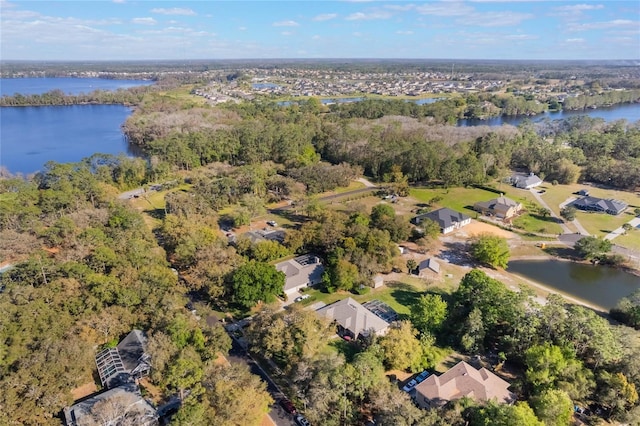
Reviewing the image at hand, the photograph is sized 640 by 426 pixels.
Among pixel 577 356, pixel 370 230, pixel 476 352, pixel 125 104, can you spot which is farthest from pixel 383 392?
pixel 125 104

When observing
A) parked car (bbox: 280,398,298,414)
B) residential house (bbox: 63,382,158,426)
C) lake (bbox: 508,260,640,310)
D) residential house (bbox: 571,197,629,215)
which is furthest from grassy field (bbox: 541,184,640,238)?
residential house (bbox: 63,382,158,426)

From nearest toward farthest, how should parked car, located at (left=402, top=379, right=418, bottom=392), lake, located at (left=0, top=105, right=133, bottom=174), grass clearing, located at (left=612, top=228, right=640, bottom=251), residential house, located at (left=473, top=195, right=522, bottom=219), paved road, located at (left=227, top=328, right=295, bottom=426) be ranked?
1. paved road, located at (left=227, top=328, right=295, bottom=426)
2. parked car, located at (left=402, top=379, right=418, bottom=392)
3. grass clearing, located at (left=612, top=228, right=640, bottom=251)
4. residential house, located at (left=473, top=195, right=522, bottom=219)
5. lake, located at (left=0, top=105, right=133, bottom=174)

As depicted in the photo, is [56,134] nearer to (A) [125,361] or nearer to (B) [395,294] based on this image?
(A) [125,361]

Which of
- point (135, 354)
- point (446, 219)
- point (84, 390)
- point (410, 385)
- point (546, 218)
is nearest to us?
point (84, 390)

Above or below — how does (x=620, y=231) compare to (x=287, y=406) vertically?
above

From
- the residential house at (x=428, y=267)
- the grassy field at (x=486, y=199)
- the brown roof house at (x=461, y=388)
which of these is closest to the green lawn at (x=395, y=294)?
the residential house at (x=428, y=267)

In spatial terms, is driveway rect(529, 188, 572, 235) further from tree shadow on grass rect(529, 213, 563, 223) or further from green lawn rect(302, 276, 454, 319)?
green lawn rect(302, 276, 454, 319)

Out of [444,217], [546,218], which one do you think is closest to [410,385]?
[444,217]
